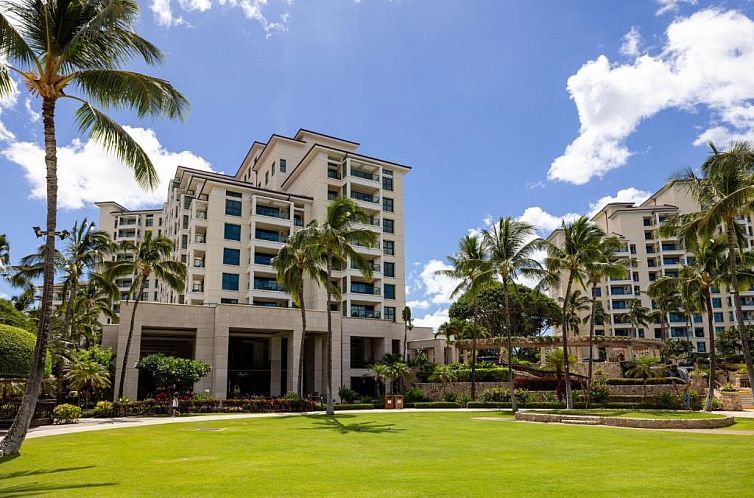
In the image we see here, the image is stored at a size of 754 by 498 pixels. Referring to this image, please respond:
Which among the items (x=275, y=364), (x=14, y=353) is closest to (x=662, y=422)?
(x=14, y=353)

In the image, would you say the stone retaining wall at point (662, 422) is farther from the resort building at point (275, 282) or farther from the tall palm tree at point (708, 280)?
the resort building at point (275, 282)

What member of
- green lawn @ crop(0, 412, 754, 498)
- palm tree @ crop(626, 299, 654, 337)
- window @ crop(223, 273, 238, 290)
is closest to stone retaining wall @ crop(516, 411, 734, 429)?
green lawn @ crop(0, 412, 754, 498)

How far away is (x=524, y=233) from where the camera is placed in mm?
40875

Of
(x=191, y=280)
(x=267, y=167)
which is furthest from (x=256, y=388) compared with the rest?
(x=267, y=167)

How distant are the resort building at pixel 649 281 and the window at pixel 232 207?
59313 millimetres

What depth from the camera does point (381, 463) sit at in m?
14.4

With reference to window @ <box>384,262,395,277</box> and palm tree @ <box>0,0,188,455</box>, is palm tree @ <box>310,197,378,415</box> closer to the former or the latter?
palm tree @ <box>0,0,188,455</box>

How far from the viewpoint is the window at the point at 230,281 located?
58.3 metres

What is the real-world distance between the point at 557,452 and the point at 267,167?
6120 cm

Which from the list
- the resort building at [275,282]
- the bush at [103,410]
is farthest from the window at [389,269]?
the bush at [103,410]

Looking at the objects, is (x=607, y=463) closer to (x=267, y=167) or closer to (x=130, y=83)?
(x=130, y=83)

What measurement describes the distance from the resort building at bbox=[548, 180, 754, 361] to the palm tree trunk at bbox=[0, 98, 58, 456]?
285ft

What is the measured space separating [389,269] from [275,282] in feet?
44.1

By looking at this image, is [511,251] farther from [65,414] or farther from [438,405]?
[65,414]
